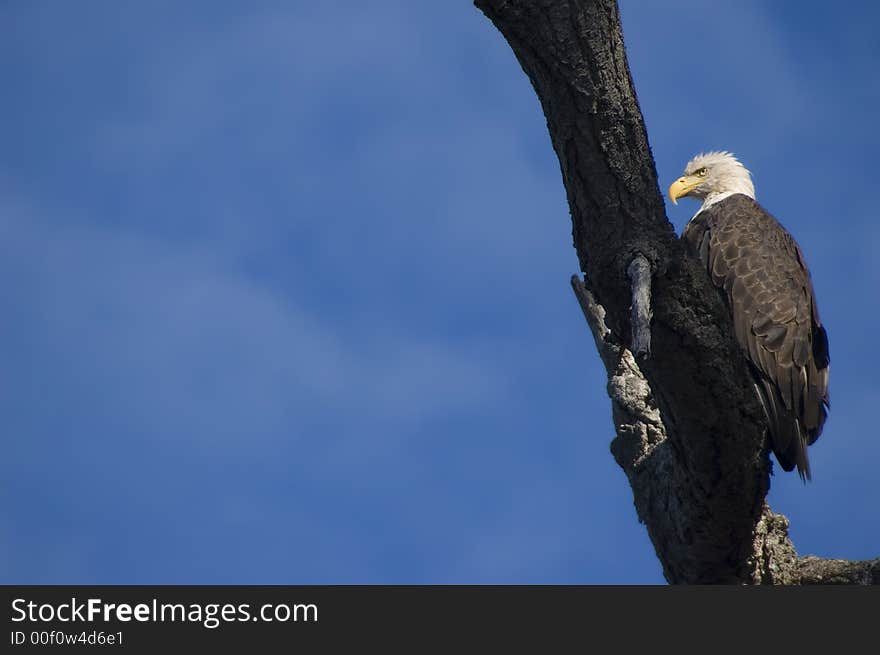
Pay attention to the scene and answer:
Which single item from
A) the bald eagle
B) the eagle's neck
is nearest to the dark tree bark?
the bald eagle

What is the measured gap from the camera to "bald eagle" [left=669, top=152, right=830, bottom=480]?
618 centimetres

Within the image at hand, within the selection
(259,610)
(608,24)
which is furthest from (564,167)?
(259,610)

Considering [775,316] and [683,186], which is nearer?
[775,316]

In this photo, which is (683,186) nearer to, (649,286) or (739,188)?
(739,188)

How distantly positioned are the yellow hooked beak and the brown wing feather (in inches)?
72.3

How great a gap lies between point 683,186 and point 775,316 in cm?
305

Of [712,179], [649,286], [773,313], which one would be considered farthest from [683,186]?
[649,286]

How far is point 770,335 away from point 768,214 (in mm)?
1473

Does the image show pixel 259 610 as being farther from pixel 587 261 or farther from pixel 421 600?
pixel 587 261

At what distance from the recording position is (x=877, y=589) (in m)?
5.36

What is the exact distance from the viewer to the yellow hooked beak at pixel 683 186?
955 cm

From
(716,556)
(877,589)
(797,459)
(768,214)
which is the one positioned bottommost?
(877,589)

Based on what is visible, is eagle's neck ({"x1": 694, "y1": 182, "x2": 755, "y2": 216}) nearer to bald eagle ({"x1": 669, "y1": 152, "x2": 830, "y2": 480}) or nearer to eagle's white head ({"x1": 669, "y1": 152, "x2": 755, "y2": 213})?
eagle's white head ({"x1": 669, "y1": 152, "x2": 755, "y2": 213})

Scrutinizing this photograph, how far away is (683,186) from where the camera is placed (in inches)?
376
